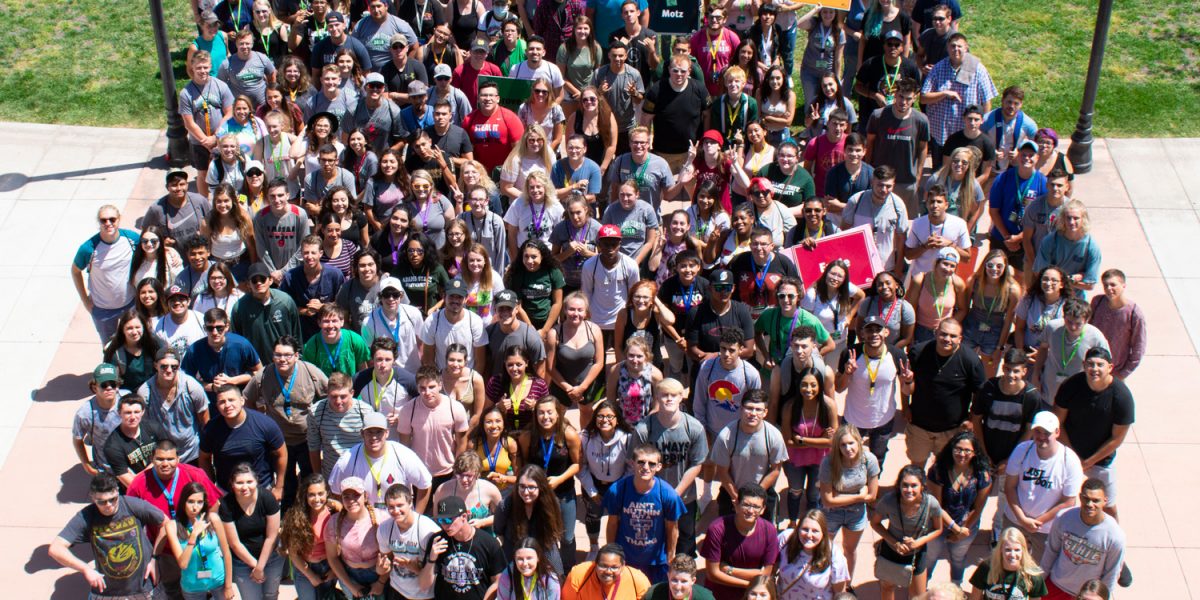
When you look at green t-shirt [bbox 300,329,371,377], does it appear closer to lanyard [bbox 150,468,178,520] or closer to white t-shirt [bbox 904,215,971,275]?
lanyard [bbox 150,468,178,520]

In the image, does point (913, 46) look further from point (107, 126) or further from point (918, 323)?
point (107, 126)

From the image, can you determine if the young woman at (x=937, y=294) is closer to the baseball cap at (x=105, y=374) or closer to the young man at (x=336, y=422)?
the young man at (x=336, y=422)

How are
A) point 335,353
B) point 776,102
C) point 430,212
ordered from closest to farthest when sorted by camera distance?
point 335,353, point 430,212, point 776,102

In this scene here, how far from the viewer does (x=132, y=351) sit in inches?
459

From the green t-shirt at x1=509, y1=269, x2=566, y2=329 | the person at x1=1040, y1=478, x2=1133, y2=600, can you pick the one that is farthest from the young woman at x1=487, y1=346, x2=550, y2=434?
the person at x1=1040, y1=478, x2=1133, y2=600

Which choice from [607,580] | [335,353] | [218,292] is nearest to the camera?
[607,580]

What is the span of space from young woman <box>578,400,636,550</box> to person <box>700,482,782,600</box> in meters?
0.99

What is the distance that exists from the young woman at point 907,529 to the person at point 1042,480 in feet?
2.12

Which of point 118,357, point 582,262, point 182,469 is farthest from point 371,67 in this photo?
point 182,469

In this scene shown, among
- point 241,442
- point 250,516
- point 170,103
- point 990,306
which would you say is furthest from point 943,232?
point 170,103

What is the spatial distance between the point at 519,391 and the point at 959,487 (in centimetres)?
326

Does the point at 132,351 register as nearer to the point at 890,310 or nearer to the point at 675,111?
the point at 675,111

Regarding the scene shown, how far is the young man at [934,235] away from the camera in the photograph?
503 inches

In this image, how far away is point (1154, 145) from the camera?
56.6 ft
